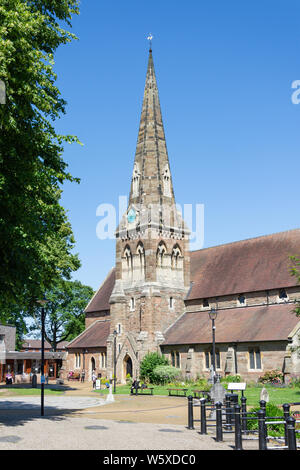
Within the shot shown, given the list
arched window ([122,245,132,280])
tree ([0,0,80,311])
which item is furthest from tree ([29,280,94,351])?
tree ([0,0,80,311])

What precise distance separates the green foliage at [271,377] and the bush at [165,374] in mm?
8100

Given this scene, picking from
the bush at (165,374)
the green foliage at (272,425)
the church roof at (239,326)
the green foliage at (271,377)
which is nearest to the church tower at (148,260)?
the church roof at (239,326)

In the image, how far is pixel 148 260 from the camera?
45250 mm

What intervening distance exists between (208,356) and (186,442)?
2765 centimetres

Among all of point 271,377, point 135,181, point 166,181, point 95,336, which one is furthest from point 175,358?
point 135,181

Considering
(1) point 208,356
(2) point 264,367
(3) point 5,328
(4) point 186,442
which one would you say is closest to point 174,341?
(1) point 208,356

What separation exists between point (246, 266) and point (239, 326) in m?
6.95

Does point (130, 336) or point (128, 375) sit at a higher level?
point (130, 336)

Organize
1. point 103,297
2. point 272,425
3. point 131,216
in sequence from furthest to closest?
point 103,297 < point 131,216 < point 272,425

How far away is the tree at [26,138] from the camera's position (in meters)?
13.6

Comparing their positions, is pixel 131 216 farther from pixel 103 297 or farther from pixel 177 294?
pixel 103 297

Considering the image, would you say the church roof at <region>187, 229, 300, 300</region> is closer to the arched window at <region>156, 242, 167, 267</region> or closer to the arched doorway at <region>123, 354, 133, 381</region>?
the arched window at <region>156, 242, 167, 267</region>

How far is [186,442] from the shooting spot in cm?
1252

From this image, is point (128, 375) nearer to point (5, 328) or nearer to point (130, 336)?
point (130, 336)
